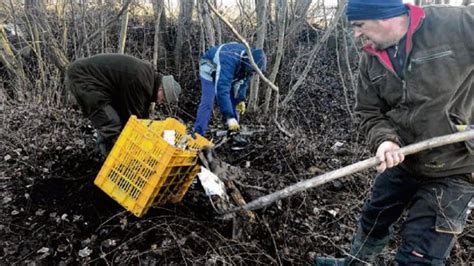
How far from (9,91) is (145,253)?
215 inches

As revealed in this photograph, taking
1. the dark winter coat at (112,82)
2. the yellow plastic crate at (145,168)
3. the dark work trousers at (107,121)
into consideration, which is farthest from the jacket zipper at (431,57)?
the dark work trousers at (107,121)

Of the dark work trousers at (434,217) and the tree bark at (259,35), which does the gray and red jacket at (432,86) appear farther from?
the tree bark at (259,35)

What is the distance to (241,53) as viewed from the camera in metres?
4.39

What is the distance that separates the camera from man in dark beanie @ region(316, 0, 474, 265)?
6.58ft

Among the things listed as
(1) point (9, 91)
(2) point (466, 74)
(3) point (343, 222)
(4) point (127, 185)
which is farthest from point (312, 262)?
(1) point (9, 91)

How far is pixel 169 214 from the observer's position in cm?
329

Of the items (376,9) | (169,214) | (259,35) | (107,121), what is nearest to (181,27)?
(259,35)

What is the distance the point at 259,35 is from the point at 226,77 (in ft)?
5.34

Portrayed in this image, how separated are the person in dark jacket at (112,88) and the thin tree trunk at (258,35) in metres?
2.10

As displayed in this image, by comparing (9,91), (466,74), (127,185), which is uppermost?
(466,74)

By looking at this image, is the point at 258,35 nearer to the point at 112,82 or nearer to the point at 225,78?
the point at 225,78

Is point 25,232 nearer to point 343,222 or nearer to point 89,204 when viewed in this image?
point 89,204

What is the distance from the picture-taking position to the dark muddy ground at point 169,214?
2928 mm

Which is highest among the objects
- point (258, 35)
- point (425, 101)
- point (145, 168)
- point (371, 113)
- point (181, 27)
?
point (425, 101)
